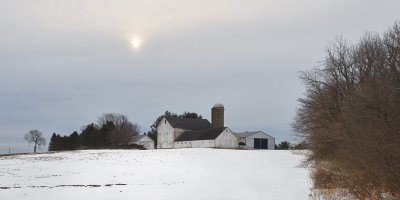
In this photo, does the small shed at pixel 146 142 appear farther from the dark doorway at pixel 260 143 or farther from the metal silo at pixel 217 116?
the dark doorway at pixel 260 143

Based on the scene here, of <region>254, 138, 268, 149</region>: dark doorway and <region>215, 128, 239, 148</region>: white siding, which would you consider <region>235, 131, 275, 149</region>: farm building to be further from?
<region>215, 128, 239, 148</region>: white siding

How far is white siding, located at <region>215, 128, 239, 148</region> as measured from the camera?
6397cm

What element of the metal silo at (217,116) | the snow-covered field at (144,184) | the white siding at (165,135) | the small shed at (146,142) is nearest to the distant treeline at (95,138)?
the small shed at (146,142)

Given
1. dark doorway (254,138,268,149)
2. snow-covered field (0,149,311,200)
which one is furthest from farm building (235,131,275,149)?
snow-covered field (0,149,311,200)

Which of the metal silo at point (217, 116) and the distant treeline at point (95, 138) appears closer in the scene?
the metal silo at point (217, 116)

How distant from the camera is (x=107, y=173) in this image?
29344mm

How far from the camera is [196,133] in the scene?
6975 cm

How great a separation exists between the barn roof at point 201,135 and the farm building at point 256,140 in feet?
29.2

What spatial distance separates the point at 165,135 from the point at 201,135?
999cm

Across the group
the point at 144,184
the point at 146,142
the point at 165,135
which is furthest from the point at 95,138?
the point at 144,184

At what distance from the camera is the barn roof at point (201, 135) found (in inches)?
2557

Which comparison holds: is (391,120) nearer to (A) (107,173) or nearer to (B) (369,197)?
(B) (369,197)

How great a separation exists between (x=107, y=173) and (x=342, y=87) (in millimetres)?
21397

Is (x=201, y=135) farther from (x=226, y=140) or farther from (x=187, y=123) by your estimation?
(x=187, y=123)
